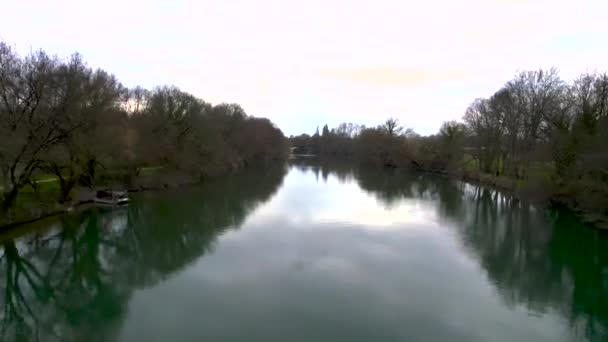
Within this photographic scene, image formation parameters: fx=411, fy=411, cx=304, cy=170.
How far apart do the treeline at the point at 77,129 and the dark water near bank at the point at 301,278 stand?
3.20 metres

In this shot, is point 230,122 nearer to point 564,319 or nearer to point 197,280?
point 197,280

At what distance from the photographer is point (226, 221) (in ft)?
67.3

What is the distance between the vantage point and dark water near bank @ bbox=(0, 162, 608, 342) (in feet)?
29.2

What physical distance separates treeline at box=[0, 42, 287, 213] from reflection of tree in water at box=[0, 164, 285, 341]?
3.22m

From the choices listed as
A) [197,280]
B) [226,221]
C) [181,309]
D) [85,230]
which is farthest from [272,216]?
[181,309]

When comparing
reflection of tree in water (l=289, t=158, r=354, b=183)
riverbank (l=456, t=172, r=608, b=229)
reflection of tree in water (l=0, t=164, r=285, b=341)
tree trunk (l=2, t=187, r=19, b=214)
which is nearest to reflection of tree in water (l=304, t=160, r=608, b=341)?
riverbank (l=456, t=172, r=608, b=229)

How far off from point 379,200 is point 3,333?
Result: 23497 millimetres

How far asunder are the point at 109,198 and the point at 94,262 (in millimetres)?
11417

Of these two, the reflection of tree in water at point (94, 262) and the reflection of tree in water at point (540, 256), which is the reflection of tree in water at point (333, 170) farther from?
the reflection of tree in water at point (94, 262)

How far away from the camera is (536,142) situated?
104ft

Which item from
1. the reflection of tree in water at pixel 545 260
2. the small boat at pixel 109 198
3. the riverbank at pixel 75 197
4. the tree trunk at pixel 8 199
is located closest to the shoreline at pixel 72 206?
the riverbank at pixel 75 197

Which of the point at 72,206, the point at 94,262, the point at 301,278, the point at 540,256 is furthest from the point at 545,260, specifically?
the point at 72,206

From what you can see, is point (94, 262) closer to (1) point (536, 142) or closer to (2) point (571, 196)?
(2) point (571, 196)

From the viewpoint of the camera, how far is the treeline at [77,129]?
57.1ft
